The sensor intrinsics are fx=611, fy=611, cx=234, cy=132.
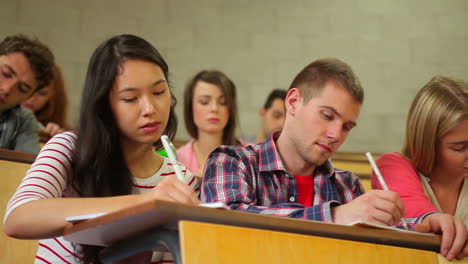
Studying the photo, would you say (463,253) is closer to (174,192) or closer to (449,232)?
(449,232)

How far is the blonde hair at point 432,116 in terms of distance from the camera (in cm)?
164

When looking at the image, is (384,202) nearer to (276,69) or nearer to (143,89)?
(143,89)

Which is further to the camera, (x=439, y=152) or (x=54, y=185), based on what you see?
(x=439, y=152)

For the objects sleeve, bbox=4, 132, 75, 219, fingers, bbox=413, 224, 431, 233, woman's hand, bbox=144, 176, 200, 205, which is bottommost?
fingers, bbox=413, 224, 431, 233

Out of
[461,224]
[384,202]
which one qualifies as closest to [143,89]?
[384,202]

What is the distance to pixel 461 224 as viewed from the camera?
47.1 inches

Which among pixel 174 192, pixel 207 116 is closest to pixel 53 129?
pixel 207 116

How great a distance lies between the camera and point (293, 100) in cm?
158

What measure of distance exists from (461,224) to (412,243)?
0.62 feet

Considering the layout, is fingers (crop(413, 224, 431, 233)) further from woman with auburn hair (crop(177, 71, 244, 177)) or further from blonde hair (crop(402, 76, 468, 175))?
woman with auburn hair (crop(177, 71, 244, 177))

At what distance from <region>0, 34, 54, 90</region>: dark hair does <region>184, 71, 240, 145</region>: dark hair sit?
0.77m

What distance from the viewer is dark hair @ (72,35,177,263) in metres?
1.24

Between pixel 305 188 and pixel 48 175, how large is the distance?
652 mm

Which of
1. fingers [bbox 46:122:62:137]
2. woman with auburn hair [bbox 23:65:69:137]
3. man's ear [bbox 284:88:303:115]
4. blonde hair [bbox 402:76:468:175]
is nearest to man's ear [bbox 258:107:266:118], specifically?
woman with auburn hair [bbox 23:65:69:137]
